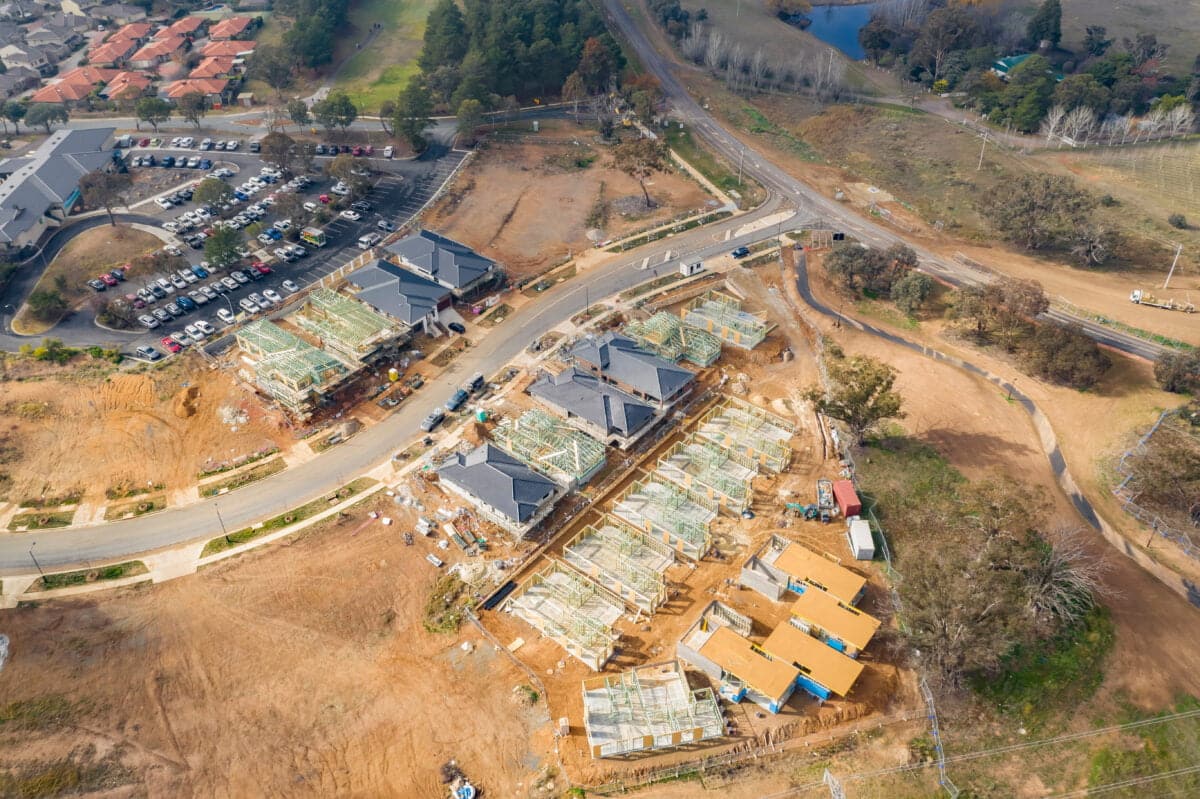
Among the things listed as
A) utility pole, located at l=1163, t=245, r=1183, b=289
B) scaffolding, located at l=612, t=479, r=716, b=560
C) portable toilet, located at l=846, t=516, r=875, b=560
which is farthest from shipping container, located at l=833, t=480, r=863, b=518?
utility pole, located at l=1163, t=245, r=1183, b=289

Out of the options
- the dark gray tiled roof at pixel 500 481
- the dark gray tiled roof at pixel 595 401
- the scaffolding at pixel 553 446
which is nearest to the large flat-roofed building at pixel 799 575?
the scaffolding at pixel 553 446

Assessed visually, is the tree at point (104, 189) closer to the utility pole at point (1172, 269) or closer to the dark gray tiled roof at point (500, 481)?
the dark gray tiled roof at point (500, 481)

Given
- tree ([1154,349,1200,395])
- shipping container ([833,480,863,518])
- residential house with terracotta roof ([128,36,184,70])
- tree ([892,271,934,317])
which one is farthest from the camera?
residential house with terracotta roof ([128,36,184,70])

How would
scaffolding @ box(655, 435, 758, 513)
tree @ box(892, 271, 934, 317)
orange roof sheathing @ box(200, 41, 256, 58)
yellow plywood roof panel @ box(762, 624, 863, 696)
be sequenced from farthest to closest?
1. orange roof sheathing @ box(200, 41, 256, 58)
2. tree @ box(892, 271, 934, 317)
3. scaffolding @ box(655, 435, 758, 513)
4. yellow plywood roof panel @ box(762, 624, 863, 696)

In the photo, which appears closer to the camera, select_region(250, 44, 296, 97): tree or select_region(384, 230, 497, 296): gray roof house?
select_region(384, 230, 497, 296): gray roof house

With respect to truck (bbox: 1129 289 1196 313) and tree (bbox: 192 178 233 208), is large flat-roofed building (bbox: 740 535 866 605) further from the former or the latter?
tree (bbox: 192 178 233 208)

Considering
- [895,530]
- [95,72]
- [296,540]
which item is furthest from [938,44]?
[95,72]

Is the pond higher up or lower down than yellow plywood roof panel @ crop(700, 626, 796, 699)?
higher up
